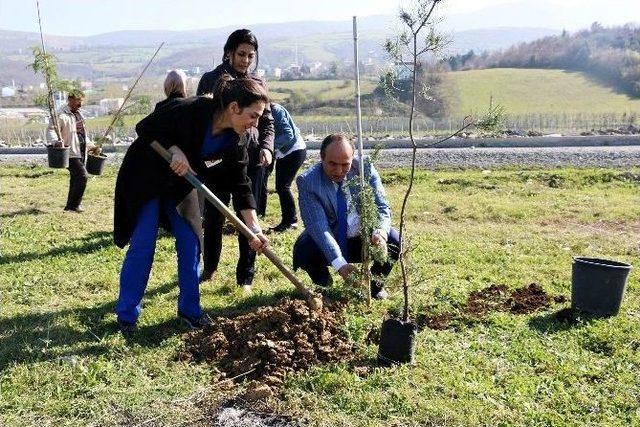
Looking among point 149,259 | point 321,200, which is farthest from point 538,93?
point 149,259

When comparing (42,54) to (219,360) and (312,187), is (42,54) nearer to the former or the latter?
(312,187)

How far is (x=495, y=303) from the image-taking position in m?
5.61

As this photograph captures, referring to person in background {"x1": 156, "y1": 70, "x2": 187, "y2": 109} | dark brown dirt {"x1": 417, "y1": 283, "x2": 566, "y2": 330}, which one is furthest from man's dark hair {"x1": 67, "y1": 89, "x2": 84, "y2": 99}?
dark brown dirt {"x1": 417, "y1": 283, "x2": 566, "y2": 330}

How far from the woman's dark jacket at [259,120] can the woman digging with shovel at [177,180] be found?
3.46 feet

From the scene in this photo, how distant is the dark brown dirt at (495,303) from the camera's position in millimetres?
5184

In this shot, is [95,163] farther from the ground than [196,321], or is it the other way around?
[95,163]

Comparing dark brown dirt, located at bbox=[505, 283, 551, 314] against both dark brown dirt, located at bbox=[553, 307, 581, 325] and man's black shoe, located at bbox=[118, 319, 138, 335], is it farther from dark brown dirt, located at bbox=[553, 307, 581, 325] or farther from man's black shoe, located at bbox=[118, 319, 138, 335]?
man's black shoe, located at bbox=[118, 319, 138, 335]

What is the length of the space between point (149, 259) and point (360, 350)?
161 centimetres

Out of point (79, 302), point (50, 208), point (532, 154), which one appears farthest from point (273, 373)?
point (532, 154)

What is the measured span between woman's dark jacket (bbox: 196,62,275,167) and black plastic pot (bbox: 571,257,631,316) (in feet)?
9.32

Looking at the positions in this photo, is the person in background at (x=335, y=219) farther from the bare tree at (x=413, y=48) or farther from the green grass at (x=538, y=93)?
the green grass at (x=538, y=93)

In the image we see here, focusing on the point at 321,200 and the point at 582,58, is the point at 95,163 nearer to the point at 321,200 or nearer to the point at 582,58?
A: the point at 321,200

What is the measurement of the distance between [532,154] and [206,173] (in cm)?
1550

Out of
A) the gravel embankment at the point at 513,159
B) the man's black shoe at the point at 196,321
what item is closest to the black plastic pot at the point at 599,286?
the man's black shoe at the point at 196,321
